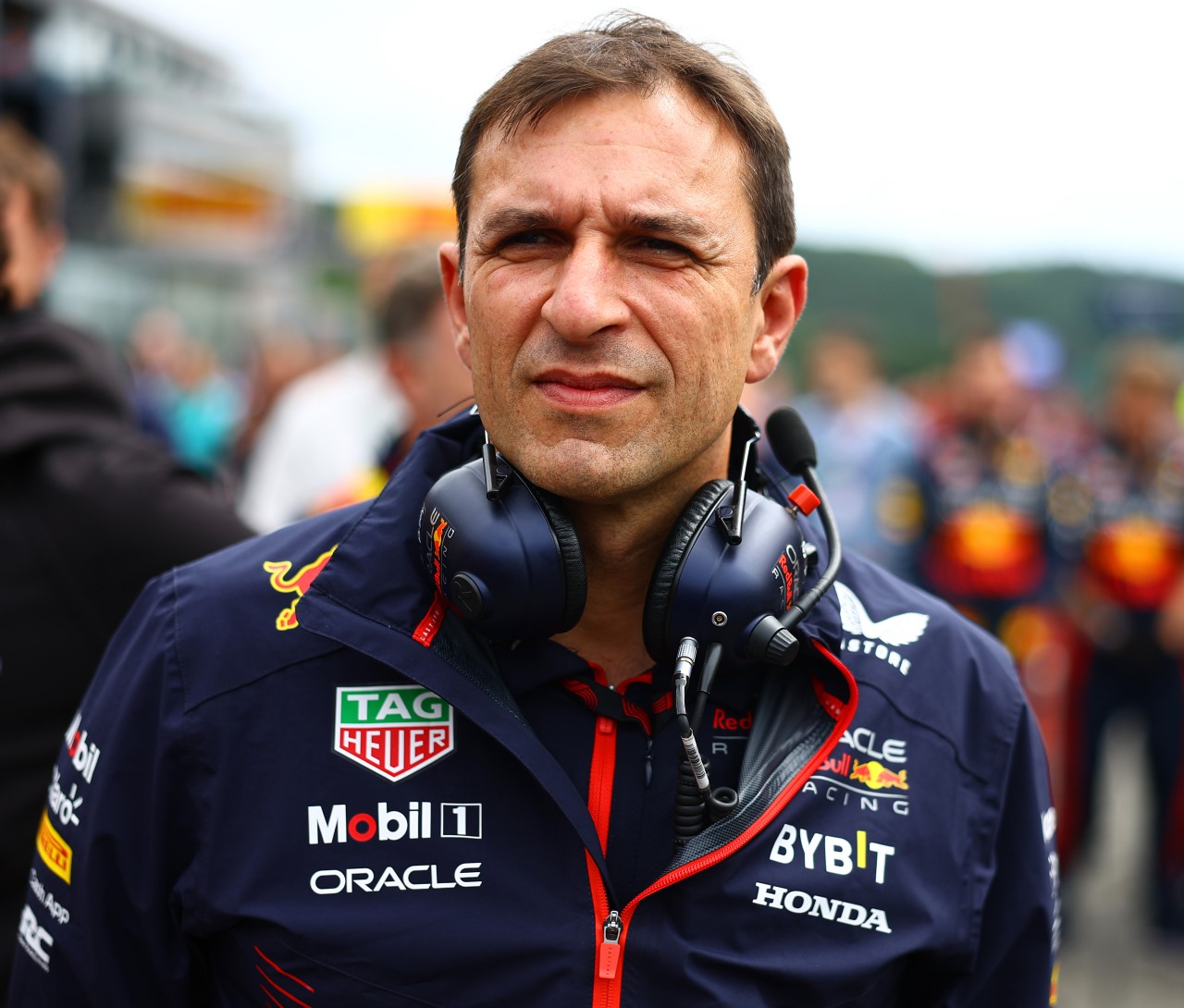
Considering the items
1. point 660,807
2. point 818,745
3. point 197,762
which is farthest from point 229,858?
point 818,745

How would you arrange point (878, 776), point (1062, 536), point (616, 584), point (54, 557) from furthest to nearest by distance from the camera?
point (1062, 536), point (54, 557), point (616, 584), point (878, 776)

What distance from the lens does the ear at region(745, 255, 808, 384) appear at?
2129mm

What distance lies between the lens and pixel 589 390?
73.5 inches

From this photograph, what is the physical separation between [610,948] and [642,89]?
4.03ft

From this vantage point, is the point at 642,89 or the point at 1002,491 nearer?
the point at 642,89

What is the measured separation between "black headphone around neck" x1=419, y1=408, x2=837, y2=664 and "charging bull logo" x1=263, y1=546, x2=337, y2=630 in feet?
0.67

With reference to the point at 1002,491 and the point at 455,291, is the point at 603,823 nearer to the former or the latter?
the point at 455,291

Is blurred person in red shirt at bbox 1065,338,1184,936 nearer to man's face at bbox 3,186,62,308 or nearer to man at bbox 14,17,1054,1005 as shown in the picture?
man at bbox 14,17,1054,1005

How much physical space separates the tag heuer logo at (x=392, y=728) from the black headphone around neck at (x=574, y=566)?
0.16 metres

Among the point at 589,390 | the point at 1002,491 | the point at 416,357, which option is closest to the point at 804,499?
the point at 589,390

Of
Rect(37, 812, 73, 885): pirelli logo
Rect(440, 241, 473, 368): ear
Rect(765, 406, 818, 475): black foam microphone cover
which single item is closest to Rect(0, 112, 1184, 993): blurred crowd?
Rect(440, 241, 473, 368): ear

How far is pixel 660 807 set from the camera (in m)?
1.87

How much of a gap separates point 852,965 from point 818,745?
31 centimetres

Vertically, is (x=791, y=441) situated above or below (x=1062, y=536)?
above
